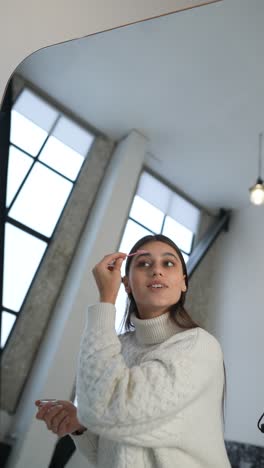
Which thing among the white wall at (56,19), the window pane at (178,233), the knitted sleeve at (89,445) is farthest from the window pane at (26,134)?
the knitted sleeve at (89,445)

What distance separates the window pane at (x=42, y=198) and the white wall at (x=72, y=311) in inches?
2.9

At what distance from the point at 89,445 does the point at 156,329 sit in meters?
0.21

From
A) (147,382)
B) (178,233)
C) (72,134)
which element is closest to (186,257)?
(178,233)

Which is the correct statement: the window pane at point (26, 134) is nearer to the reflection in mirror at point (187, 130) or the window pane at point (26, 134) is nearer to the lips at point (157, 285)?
the reflection in mirror at point (187, 130)

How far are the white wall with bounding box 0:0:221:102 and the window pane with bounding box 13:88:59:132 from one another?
81mm

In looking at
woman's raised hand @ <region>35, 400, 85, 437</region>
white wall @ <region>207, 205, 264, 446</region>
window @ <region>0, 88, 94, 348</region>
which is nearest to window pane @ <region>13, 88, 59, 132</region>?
window @ <region>0, 88, 94, 348</region>

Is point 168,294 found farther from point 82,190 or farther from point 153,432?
point 82,190

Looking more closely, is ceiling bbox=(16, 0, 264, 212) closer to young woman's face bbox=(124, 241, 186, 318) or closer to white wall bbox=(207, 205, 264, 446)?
white wall bbox=(207, 205, 264, 446)

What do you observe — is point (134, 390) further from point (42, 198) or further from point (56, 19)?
point (56, 19)

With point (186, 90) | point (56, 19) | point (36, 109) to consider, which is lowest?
point (36, 109)

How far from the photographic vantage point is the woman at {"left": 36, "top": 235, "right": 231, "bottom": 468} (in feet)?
1.47

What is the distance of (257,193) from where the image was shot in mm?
722

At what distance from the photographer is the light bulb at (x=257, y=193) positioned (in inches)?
28.3

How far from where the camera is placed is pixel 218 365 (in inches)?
21.5
